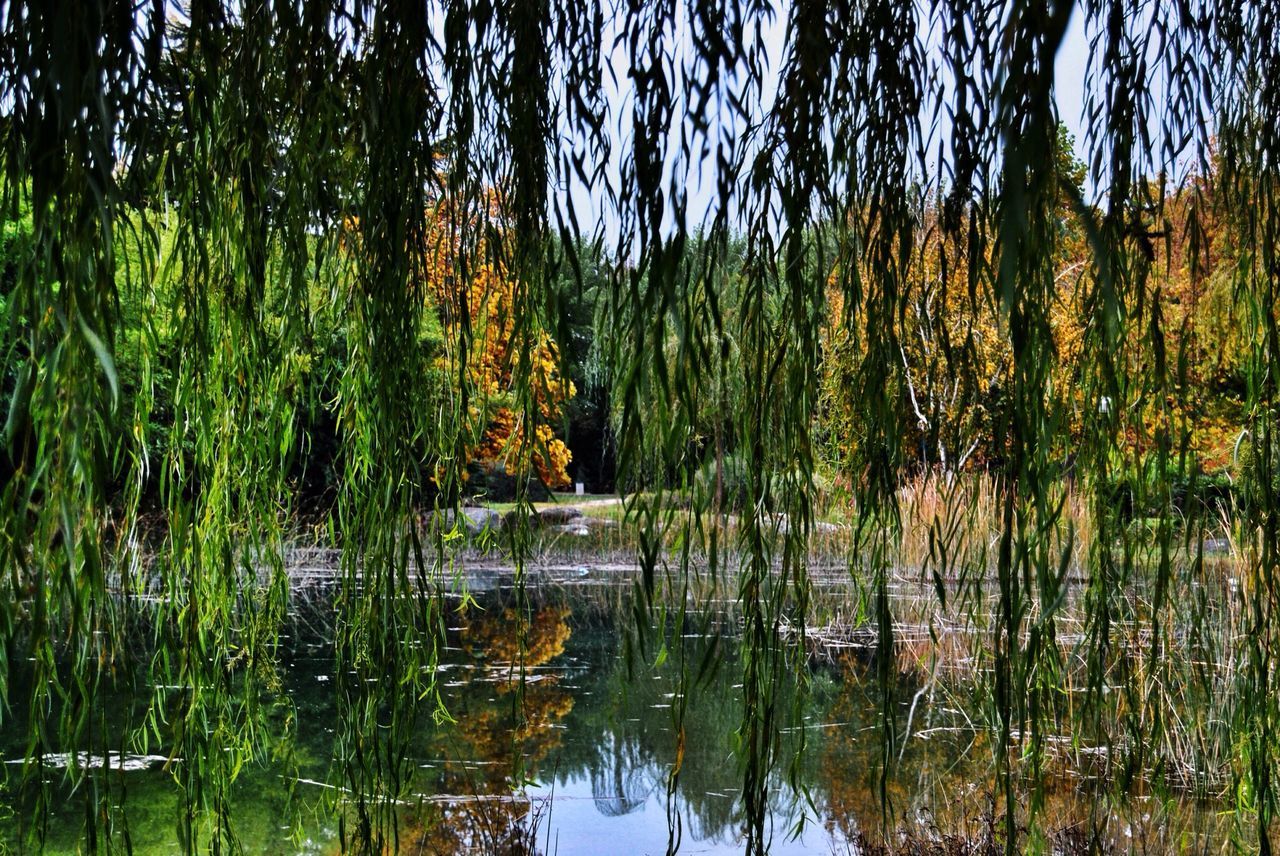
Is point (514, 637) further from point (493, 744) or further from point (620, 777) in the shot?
point (620, 777)

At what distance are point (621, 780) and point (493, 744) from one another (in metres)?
0.47

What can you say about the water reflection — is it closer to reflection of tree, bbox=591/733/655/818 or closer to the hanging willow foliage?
reflection of tree, bbox=591/733/655/818

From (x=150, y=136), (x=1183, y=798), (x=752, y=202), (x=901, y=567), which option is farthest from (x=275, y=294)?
(x=901, y=567)

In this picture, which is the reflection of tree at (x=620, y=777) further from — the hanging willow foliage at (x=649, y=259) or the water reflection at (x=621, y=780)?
the hanging willow foliage at (x=649, y=259)

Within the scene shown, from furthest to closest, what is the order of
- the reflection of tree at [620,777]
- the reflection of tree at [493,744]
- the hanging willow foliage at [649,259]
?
the reflection of tree at [620,777] < the reflection of tree at [493,744] < the hanging willow foliage at [649,259]

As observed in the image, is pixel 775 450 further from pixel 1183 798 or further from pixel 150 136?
pixel 1183 798

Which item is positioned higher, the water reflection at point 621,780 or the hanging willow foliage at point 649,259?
the hanging willow foliage at point 649,259

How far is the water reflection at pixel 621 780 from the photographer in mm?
3168

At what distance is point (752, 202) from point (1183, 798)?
9.10ft

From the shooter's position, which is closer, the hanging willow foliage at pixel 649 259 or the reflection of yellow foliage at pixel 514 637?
the hanging willow foliage at pixel 649 259

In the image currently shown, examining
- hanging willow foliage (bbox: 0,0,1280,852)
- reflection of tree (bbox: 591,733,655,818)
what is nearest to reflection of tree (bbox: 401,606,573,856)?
reflection of tree (bbox: 591,733,655,818)

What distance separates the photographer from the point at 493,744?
414 cm

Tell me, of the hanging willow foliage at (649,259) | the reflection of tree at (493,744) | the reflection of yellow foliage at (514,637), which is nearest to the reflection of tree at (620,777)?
the reflection of tree at (493,744)

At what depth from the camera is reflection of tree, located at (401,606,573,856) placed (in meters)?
3.13
